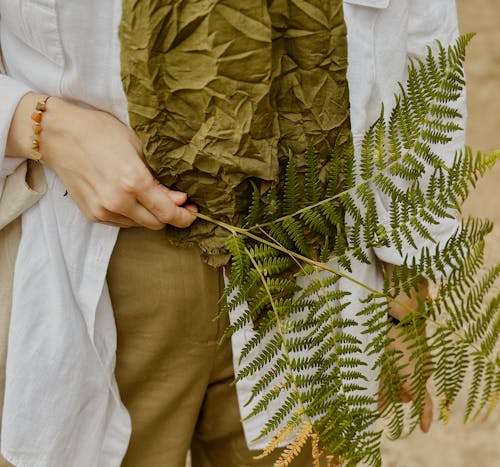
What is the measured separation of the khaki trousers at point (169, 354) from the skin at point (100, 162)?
93 mm

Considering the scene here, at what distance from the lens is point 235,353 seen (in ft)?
3.19

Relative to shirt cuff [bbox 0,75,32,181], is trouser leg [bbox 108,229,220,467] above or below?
below

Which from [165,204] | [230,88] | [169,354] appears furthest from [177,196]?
[169,354]

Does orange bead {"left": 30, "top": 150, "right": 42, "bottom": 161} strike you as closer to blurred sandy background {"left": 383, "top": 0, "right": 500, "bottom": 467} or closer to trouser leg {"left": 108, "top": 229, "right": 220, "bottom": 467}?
trouser leg {"left": 108, "top": 229, "right": 220, "bottom": 467}

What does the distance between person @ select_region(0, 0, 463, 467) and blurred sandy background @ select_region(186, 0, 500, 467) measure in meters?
1.47

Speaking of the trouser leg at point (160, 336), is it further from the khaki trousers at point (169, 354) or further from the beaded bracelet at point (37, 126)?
the beaded bracelet at point (37, 126)

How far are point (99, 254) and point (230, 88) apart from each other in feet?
0.94

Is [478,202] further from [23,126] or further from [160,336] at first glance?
[23,126]

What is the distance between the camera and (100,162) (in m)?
0.80

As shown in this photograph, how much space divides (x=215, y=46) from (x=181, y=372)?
458 mm

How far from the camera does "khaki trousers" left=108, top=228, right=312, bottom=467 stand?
92 centimetres

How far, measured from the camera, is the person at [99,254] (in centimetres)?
81

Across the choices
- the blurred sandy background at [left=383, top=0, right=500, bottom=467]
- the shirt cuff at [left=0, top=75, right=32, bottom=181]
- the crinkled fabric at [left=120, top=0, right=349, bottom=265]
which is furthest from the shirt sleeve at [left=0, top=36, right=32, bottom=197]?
the blurred sandy background at [left=383, top=0, right=500, bottom=467]

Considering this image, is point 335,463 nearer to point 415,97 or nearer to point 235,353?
point 235,353
